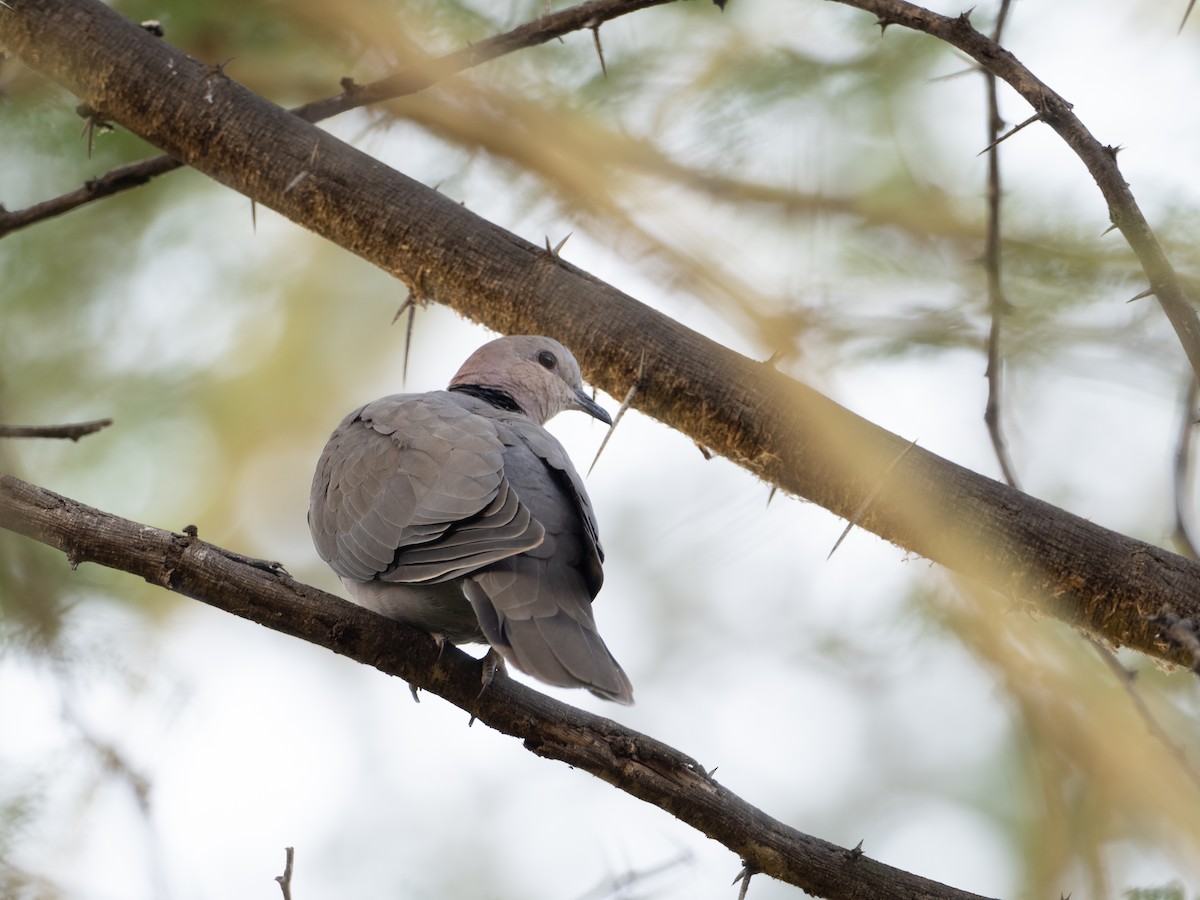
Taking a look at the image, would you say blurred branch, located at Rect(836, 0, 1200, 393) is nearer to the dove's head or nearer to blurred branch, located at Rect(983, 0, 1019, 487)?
blurred branch, located at Rect(983, 0, 1019, 487)

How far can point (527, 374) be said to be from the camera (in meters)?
4.34

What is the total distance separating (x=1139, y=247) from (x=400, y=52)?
8.43ft

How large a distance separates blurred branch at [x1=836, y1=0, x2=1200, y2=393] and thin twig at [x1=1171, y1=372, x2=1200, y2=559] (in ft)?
0.76

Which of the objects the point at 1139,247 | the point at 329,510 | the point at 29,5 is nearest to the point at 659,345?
the point at 329,510

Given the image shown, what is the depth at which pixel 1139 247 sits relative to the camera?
261 centimetres

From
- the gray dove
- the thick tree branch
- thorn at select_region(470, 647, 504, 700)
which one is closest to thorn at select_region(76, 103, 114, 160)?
the thick tree branch

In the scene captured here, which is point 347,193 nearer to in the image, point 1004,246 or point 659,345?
point 659,345

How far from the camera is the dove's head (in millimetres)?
4305

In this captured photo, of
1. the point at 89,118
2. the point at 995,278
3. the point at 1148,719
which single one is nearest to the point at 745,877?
the point at 1148,719

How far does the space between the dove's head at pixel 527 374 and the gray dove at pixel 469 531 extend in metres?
0.57

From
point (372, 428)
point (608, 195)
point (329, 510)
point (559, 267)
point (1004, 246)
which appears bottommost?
point (329, 510)

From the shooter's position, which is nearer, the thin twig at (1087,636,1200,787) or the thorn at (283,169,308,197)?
the thin twig at (1087,636,1200,787)

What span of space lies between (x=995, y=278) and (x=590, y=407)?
5.30 ft

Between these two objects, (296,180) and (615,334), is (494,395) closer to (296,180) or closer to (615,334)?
(615,334)
